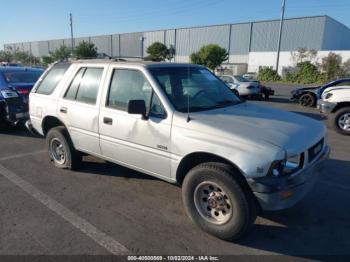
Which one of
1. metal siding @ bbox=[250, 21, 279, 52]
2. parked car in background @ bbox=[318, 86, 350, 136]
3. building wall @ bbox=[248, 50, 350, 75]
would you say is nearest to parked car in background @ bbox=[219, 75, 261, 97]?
parked car in background @ bbox=[318, 86, 350, 136]

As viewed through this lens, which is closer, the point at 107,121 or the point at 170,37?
the point at 107,121

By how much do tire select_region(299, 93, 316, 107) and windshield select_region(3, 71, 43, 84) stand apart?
11199 mm

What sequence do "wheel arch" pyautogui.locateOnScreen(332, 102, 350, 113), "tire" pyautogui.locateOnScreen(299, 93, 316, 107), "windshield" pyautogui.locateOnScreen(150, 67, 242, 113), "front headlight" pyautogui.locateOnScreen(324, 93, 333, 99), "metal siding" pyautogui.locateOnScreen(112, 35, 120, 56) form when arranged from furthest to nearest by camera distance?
"metal siding" pyautogui.locateOnScreen(112, 35, 120, 56), "tire" pyautogui.locateOnScreen(299, 93, 316, 107), "front headlight" pyautogui.locateOnScreen(324, 93, 333, 99), "wheel arch" pyautogui.locateOnScreen(332, 102, 350, 113), "windshield" pyautogui.locateOnScreen(150, 67, 242, 113)

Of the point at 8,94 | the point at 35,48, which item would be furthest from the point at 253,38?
the point at 35,48

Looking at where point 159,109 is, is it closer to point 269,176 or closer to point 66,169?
point 269,176

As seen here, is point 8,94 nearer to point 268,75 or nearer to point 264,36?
point 268,75

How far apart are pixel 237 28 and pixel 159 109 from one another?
59915mm

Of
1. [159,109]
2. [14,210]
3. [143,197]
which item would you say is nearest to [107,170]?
[143,197]

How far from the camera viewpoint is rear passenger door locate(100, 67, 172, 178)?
3516mm

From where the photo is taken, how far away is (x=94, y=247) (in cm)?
302

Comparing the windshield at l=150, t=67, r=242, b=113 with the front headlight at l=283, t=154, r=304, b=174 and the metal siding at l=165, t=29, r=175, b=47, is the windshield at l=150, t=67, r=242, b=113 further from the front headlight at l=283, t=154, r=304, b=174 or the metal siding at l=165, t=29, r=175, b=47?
the metal siding at l=165, t=29, r=175, b=47

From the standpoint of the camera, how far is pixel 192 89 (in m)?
3.94

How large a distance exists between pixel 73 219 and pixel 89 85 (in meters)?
1.95

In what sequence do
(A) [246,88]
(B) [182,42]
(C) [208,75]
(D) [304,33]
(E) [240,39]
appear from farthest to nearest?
(B) [182,42] → (E) [240,39] → (D) [304,33] → (A) [246,88] → (C) [208,75]
